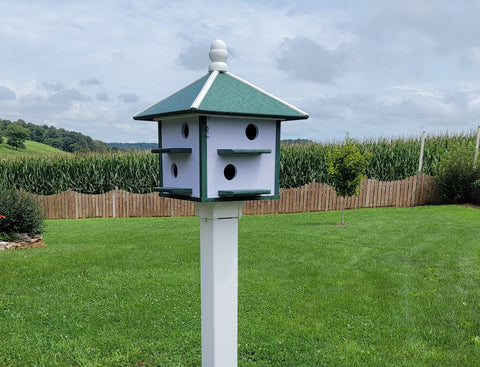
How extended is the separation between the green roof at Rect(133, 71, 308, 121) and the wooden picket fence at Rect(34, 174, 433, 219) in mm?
14332

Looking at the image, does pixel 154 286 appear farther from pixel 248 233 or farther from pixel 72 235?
pixel 72 235

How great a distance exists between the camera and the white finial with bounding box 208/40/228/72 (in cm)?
319

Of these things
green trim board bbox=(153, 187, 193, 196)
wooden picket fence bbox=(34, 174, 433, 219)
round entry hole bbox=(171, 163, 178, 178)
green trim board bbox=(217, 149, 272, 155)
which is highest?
green trim board bbox=(217, 149, 272, 155)

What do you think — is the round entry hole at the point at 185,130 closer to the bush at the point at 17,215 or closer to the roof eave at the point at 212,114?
the roof eave at the point at 212,114

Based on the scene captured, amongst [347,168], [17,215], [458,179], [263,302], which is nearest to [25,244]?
[17,215]

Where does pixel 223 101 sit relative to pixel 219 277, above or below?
above

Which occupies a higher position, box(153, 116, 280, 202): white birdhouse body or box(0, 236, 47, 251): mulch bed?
box(153, 116, 280, 202): white birdhouse body

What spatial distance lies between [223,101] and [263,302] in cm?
391

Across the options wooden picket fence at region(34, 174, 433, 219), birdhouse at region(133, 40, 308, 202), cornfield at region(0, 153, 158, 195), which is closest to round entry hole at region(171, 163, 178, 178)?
birdhouse at region(133, 40, 308, 202)

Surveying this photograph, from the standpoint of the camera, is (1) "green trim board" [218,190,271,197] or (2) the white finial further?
(2) the white finial

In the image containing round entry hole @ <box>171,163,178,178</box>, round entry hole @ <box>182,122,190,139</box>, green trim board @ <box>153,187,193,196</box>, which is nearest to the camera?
green trim board @ <box>153,187,193,196</box>

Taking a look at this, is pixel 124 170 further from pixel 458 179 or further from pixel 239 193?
pixel 239 193

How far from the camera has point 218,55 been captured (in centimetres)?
320

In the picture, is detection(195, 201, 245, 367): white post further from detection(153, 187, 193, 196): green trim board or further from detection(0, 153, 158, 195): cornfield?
detection(0, 153, 158, 195): cornfield
